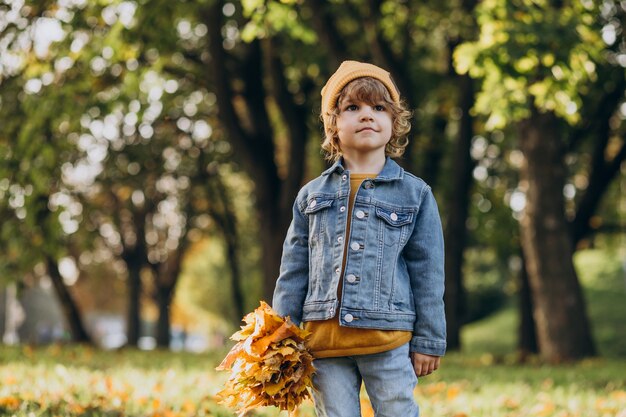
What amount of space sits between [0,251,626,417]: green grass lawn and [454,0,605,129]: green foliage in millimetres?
2737

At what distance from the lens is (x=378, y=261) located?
11.0 ft

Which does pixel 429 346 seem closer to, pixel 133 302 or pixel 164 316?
pixel 133 302

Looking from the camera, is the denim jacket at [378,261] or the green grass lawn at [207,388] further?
the green grass lawn at [207,388]

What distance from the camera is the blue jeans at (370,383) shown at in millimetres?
3332

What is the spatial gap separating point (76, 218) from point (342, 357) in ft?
48.9

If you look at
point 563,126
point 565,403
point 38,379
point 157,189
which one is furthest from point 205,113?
point 565,403

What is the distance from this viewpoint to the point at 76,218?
1745 centimetres

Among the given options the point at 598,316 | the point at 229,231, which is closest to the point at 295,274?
the point at 229,231

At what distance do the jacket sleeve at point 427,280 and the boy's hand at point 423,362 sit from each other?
2 centimetres

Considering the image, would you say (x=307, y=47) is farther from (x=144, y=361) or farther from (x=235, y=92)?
(x=144, y=361)

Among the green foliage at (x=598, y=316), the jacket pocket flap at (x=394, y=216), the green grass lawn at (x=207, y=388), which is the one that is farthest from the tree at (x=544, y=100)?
the green foliage at (x=598, y=316)

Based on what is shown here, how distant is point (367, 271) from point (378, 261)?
0.06m

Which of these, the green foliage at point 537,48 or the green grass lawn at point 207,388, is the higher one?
the green foliage at point 537,48

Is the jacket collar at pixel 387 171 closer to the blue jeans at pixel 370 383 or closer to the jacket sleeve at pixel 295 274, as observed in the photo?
the jacket sleeve at pixel 295 274
